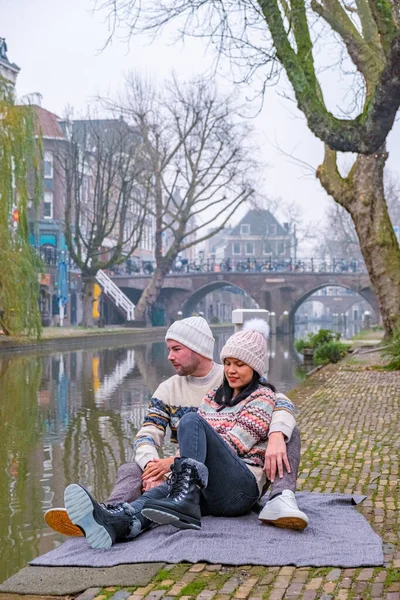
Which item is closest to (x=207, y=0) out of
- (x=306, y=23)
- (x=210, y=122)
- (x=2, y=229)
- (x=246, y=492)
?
(x=306, y=23)

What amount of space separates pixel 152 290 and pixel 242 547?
144 feet

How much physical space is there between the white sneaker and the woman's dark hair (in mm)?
557

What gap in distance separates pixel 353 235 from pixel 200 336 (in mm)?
52387

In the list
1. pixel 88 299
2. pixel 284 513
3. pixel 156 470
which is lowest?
pixel 284 513

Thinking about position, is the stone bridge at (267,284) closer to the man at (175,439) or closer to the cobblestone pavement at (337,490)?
the cobblestone pavement at (337,490)

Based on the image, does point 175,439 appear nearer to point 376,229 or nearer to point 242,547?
point 242,547

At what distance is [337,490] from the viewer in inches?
219

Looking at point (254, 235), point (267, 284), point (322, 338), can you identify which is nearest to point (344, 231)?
point (267, 284)

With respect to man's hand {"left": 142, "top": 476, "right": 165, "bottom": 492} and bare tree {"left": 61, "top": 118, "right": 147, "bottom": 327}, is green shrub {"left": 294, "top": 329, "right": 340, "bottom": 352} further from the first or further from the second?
man's hand {"left": 142, "top": 476, "right": 165, "bottom": 492}

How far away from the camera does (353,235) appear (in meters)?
56.2

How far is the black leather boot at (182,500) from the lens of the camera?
4121 millimetres

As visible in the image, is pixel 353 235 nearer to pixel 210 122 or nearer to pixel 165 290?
pixel 165 290

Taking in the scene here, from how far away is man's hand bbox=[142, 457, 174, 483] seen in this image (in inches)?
179

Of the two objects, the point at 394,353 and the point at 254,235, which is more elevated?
the point at 254,235
